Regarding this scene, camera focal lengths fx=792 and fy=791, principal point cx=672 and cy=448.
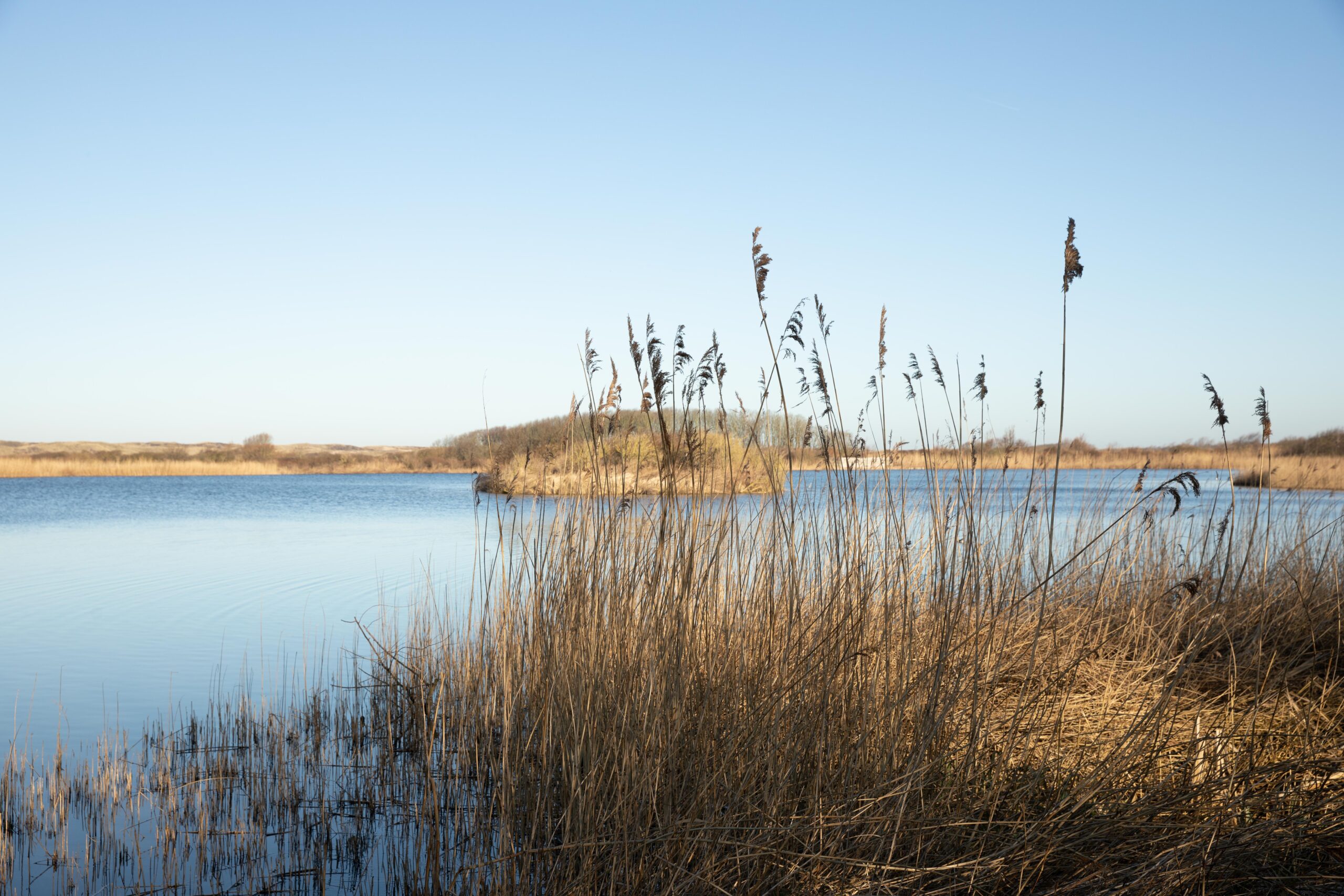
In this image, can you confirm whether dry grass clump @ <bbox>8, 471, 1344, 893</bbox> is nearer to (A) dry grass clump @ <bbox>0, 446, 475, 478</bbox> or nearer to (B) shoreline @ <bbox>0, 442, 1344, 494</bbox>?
(B) shoreline @ <bbox>0, 442, 1344, 494</bbox>

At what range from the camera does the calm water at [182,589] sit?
5.35 metres

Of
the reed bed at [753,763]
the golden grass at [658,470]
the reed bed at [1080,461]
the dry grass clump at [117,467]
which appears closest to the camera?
the reed bed at [753,763]

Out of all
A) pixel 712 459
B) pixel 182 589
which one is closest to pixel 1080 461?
pixel 712 459

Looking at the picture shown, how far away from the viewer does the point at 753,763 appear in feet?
7.03

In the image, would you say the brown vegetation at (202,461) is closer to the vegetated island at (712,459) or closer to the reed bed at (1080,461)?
the vegetated island at (712,459)

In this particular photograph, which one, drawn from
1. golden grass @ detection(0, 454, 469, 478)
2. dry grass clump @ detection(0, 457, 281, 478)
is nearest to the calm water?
dry grass clump @ detection(0, 457, 281, 478)

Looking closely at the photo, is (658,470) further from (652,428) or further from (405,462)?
(405,462)

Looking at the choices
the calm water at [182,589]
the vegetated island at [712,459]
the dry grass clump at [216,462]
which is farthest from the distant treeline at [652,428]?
the dry grass clump at [216,462]

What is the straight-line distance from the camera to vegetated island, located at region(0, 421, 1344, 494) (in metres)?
2.65

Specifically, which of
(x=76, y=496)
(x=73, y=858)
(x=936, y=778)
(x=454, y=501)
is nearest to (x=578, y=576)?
(x=936, y=778)

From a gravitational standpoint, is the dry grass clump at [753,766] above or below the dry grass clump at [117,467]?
below

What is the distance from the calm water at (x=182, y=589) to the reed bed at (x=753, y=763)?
1023 mm

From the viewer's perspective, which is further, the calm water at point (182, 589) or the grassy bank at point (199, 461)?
the grassy bank at point (199, 461)

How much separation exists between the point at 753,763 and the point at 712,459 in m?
1.13
